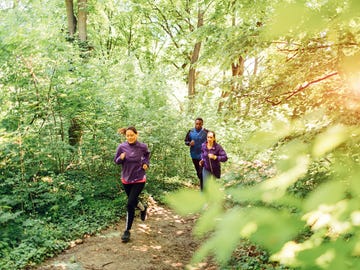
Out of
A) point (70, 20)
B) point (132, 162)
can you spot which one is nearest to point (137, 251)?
point (132, 162)

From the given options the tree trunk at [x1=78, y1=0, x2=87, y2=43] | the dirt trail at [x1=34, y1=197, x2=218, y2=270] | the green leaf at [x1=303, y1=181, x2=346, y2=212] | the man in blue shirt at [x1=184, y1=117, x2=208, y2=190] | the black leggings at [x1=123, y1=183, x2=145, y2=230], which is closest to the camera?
the green leaf at [x1=303, y1=181, x2=346, y2=212]

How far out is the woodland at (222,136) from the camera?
0.78 metres

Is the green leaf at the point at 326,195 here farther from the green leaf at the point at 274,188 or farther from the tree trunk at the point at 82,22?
→ the tree trunk at the point at 82,22

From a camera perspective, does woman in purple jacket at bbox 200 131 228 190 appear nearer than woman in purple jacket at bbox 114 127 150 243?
No

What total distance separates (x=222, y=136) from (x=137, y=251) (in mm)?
6990

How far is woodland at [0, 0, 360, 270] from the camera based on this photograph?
776 millimetres

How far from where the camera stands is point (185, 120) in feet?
37.1

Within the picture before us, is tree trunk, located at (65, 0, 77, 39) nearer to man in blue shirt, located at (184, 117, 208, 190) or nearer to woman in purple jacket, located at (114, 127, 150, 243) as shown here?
man in blue shirt, located at (184, 117, 208, 190)

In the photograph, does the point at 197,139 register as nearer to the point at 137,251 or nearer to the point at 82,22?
the point at 137,251

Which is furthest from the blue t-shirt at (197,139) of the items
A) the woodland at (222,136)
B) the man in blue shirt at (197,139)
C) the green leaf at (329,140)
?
the green leaf at (329,140)

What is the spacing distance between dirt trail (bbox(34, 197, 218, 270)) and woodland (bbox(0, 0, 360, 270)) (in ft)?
1.06

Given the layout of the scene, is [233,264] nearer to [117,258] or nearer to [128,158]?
[117,258]

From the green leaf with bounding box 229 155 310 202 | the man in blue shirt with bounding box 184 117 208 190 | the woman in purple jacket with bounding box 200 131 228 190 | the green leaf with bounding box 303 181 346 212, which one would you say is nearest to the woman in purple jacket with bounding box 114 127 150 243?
the woman in purple jacket with bounding box 200 131 228 190

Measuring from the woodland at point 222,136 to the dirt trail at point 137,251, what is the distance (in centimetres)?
32
